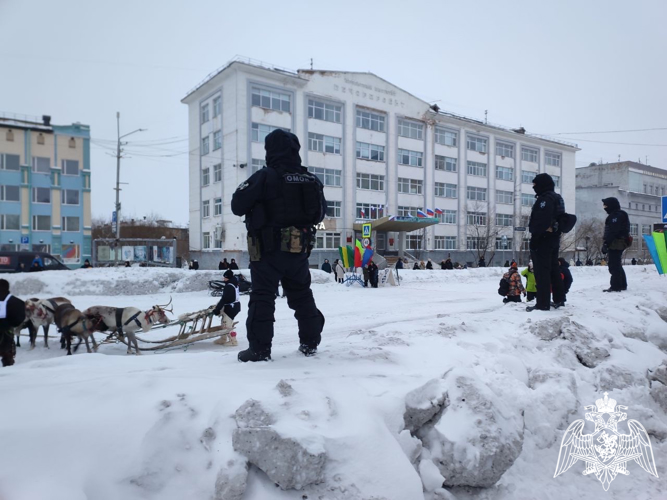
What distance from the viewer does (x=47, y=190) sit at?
133 ft

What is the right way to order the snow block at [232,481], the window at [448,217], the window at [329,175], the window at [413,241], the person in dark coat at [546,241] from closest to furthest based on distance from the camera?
the snow block at [232,481]
the person in dark coat at [546,241]
the window at [329,175]
the window at [413,241]
the window at [448,217]

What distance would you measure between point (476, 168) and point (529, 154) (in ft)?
33.3

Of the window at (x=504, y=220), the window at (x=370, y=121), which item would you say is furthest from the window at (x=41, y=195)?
the window at (x=504, y=220)

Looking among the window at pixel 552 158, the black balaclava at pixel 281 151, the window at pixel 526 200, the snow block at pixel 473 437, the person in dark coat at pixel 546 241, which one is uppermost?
the window at pixel 552 158

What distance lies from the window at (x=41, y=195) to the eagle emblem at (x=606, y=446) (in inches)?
1829

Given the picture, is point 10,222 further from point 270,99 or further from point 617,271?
point 617,271

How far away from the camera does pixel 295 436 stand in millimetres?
2555

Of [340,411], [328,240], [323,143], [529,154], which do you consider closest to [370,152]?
[323,143]

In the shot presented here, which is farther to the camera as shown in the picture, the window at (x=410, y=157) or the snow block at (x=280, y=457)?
the window at (x=410, y=157)

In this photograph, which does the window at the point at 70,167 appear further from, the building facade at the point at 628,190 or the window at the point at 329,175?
the building facade at the point at 628,190

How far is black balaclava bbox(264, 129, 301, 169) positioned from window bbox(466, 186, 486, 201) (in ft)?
162

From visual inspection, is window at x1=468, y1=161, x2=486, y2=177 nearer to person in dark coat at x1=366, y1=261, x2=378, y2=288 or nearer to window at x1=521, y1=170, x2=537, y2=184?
window at x1=521, y1=170, x2=537, y2=184

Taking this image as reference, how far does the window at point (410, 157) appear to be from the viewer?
45.2 metres

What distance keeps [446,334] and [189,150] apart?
135 ft
